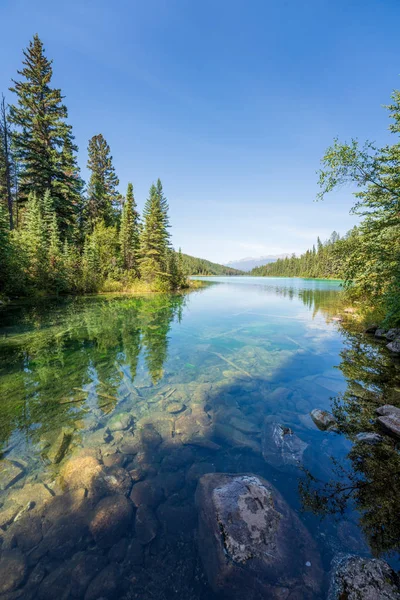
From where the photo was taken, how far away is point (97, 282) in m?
29.4

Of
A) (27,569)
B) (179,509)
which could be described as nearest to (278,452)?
(179,509)

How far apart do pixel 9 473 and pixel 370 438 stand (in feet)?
20.5

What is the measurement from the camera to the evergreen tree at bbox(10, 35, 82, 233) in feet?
82.4

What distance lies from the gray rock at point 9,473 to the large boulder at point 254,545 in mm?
2814

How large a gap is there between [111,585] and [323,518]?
262 centimetres

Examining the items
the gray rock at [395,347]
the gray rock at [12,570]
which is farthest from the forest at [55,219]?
the gray rock at [395,347]

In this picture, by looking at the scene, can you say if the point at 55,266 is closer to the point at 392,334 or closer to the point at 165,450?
the point at 165,450

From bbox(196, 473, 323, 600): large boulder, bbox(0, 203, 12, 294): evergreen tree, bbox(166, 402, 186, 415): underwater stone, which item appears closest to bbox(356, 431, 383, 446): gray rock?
bbox(196, 473, 323, 600): large boulder

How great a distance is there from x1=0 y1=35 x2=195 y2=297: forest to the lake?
13859 millimetres

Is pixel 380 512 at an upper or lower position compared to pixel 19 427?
upper

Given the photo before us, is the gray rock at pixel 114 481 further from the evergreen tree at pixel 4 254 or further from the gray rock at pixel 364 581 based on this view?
the evergreen tree at pixel 4 254

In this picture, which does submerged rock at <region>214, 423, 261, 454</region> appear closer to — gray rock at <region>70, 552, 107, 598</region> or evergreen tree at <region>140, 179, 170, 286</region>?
gray rock at <region>70, 552, 107, 598</region>

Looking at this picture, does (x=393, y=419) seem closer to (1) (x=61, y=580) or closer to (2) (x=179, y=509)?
(2) (x=179, y=509)

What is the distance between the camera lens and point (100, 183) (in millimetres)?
38000
